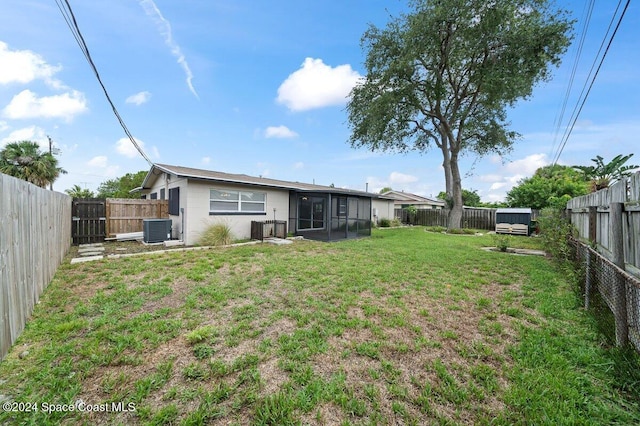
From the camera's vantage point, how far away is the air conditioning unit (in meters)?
8.90

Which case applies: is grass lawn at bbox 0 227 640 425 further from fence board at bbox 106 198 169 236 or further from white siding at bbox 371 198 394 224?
white siding at bbox 371 198 394 224

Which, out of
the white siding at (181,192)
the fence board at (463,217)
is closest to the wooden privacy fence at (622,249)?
the white siding at (181,192)

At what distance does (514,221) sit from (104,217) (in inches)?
749

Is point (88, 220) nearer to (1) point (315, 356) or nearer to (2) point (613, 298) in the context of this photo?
(1) point (315, 356)

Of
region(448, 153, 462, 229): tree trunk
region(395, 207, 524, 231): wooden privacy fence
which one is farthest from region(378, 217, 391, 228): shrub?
region(448, 153, 462, 229): tree trunk

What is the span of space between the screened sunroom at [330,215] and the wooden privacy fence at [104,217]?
6.21 m

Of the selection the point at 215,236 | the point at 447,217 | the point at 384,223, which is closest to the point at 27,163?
the point at 215,236

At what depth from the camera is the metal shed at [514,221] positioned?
13566 millimetres

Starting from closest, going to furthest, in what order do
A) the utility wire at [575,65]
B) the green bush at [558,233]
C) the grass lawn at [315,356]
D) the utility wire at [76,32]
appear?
the grass lawn at [315,356]
the utility wire at [76,32]
the green bush at [558,233]
the utility wire at [575,65]

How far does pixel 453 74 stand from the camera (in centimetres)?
1545

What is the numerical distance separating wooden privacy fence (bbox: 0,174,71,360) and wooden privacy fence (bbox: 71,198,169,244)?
6.43m

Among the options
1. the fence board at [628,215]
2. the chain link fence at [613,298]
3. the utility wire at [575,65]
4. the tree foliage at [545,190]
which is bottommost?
the chain link fence at [613,298]

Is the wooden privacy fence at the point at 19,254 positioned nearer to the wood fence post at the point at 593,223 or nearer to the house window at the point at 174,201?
the house window at the point at 174,201

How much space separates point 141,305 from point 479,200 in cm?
3491
